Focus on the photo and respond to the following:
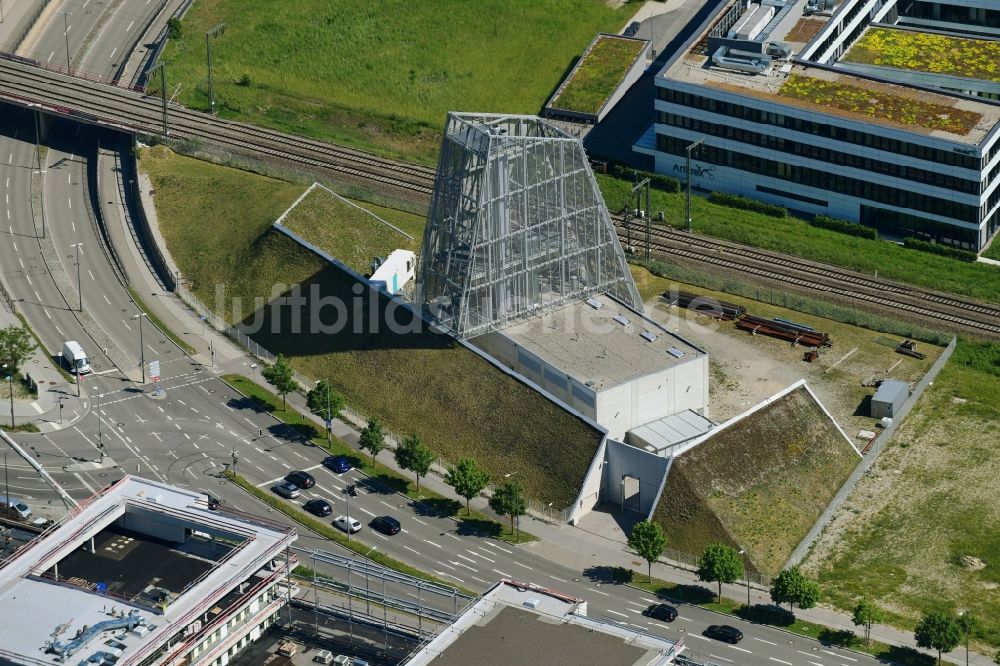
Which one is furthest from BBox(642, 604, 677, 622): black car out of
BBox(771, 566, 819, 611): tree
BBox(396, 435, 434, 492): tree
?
BBox(396, 435, 434, 492): tree

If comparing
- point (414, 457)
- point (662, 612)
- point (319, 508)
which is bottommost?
point (662, 612)

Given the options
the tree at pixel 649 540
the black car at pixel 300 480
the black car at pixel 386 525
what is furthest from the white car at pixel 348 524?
the tree at pixel 649 540

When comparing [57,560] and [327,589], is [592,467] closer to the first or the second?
[327,589]

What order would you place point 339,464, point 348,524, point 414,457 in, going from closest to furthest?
point 348,524, point 414,457, point 339,464

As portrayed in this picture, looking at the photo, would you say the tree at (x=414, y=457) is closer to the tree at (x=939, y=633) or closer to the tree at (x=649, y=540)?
the tree at (x=649, y=540)

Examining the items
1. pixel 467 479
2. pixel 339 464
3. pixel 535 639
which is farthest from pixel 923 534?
pixel 339 464

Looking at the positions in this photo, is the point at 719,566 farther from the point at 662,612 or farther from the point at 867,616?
the point at 867,616

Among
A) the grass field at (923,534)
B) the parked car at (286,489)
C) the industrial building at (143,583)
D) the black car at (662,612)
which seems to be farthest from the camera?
the parked car at (286,489)

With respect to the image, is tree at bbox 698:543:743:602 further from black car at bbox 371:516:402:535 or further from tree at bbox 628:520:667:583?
black car at bbox 371:516:402:535
